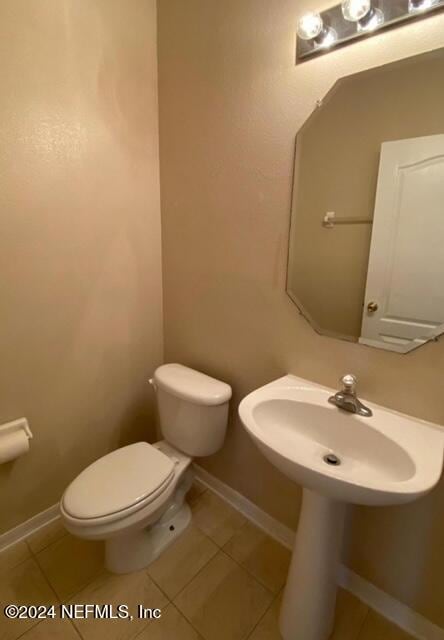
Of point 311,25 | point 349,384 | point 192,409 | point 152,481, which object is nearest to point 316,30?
point 311,25

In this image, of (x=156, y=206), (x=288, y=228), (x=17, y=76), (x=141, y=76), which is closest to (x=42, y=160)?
(x=17, y=76)

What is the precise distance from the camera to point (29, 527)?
139cm

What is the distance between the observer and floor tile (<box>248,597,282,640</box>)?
3.44 ft

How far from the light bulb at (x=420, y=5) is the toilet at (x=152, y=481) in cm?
135

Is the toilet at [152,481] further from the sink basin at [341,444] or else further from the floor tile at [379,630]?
Result: the floor tile at [379,630]

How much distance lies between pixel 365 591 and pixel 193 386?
1.02 meters

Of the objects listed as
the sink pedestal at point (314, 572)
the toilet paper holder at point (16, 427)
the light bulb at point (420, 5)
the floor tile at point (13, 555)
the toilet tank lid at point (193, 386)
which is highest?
the light bulb at point (420, 5)

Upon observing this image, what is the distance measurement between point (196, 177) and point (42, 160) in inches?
24.6

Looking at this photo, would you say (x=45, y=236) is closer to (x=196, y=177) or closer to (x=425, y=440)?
(x=196, y=177)

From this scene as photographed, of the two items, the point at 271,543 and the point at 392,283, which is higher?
the point at 392,283

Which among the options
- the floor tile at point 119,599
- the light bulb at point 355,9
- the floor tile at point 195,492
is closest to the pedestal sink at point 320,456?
the floor tile at point 119,599

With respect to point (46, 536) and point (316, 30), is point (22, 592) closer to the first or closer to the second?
point (46, 536)

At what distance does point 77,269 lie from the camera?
1.34 meters

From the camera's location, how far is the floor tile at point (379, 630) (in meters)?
1.05
